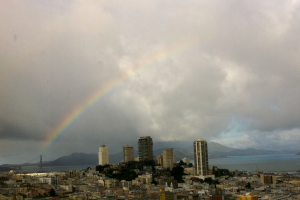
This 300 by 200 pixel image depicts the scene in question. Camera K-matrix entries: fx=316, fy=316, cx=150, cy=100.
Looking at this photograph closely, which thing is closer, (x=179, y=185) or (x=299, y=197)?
(x=299, y=197)

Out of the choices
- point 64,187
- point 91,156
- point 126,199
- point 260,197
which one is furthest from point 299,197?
point 91,156

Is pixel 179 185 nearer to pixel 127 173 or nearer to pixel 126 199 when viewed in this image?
pixel 127 173

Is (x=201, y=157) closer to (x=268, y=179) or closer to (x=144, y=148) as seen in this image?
(x=268, y=179)

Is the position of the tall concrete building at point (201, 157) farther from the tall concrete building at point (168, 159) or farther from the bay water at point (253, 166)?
the bay water at point (253, 166)

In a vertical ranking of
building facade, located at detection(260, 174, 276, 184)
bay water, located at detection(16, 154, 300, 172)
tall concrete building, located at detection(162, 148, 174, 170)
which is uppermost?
tall concrete building, located at detection(162, 148, 174, 170)

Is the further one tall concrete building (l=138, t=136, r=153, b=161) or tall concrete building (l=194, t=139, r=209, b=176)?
tall concrete building (l=138, t=136, r=153, b=161)

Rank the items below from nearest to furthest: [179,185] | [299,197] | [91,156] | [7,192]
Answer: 1. [299,197]
2. [7,192]
3. [179,185]
4. [91,156]

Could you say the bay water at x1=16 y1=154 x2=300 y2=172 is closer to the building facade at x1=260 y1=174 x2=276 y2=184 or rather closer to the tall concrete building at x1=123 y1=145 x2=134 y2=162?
the tall concrete building at x1=123 y1=145 x2=134 y2=162

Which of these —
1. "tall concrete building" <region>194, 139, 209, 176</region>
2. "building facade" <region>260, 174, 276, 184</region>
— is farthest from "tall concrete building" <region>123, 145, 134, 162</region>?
"building facade" <region>260, 174, 276, 184</region>
